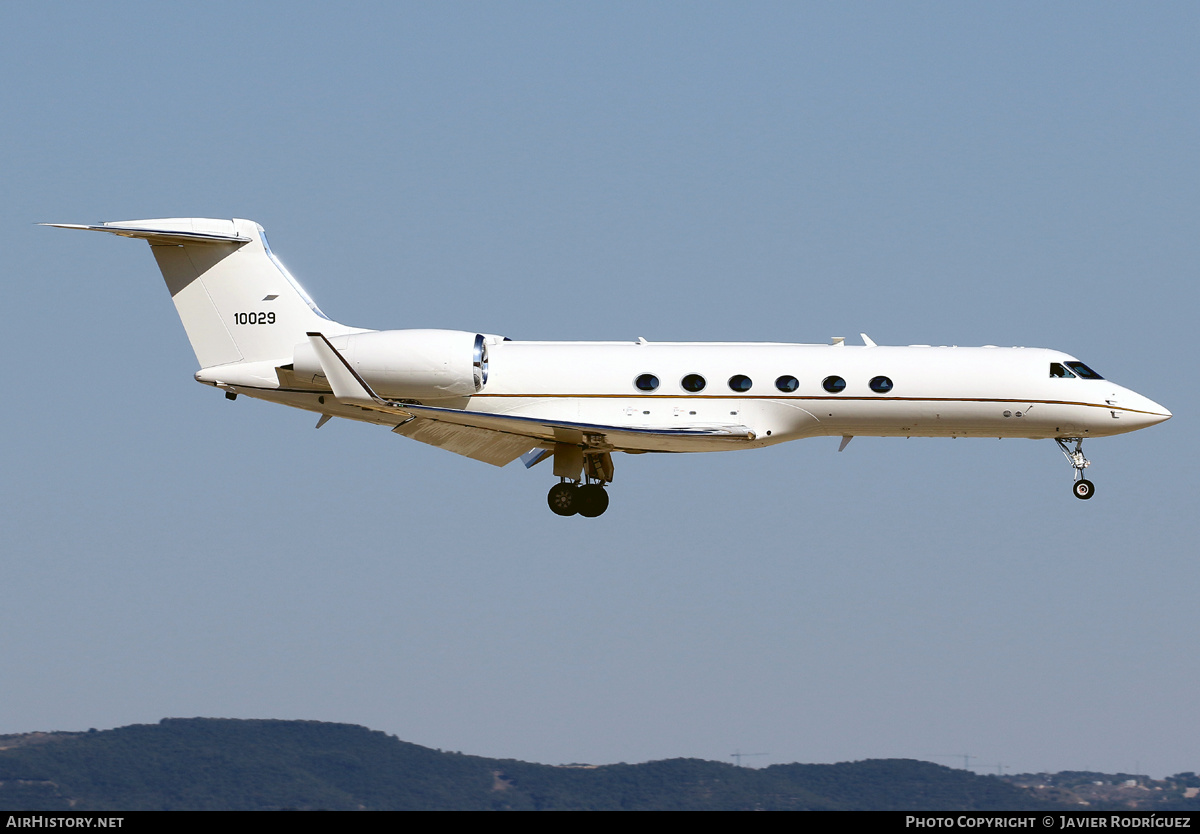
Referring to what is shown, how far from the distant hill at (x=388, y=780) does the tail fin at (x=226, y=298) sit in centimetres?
5521

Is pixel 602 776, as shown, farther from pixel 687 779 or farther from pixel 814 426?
pixel 814 426

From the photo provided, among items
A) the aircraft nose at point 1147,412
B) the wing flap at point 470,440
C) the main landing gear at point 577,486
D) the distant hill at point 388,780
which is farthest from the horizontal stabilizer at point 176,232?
the distant hill at point 388,780

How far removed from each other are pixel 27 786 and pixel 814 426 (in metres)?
66.3

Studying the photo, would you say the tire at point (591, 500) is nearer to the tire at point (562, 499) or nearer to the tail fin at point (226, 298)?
the tire at point (562, 499)

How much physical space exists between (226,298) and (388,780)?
2581 inches

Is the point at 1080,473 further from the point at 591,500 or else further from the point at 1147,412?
the point at 591,500

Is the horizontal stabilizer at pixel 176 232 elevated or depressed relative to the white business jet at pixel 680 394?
elevated

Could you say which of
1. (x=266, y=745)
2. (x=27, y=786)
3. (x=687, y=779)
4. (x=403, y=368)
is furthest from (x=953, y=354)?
(x=266, y=745)

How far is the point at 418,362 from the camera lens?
28.9 metres

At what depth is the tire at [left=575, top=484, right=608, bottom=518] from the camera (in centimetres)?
3042

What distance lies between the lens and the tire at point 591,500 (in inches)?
1198

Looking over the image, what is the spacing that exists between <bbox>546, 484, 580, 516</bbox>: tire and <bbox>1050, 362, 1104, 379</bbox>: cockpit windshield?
9.99 metres

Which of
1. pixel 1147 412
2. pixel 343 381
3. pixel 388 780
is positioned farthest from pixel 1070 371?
pixel 388 780
